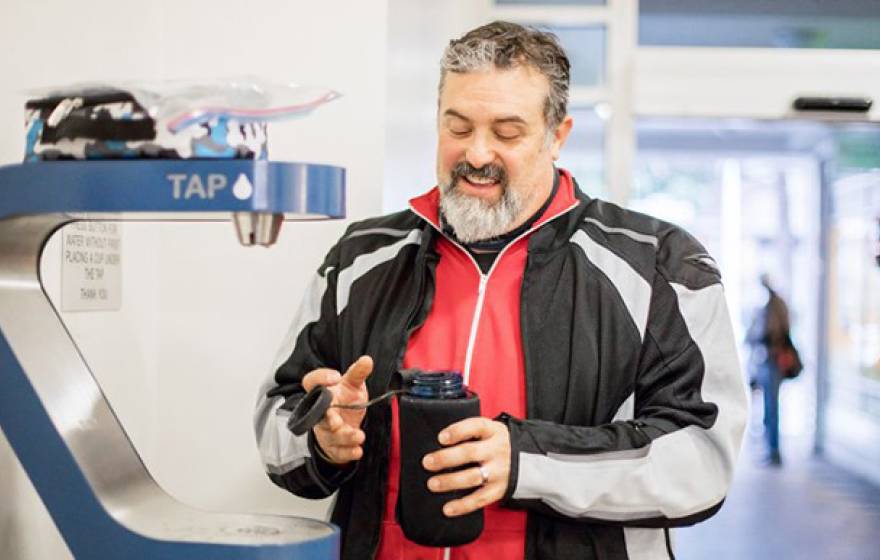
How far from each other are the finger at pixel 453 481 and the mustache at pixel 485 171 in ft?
1.75

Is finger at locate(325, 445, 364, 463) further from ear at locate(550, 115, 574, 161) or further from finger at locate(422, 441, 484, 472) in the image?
ear at locate(550, 115, 574, 161)

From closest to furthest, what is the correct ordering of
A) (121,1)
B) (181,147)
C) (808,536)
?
1. (181,147)
2. (121,1)
3. (808,536)

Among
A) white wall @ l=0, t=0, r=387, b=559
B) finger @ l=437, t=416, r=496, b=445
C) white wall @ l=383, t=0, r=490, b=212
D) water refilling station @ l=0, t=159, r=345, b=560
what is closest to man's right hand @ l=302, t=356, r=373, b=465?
finger @ l=437, t=416, r=496, b=445

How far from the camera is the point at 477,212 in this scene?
1690mm

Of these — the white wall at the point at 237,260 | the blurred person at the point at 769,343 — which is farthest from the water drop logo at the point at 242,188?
the blurred person at the point at 769,343

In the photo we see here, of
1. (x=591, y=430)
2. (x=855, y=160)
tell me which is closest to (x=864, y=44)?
(x=855, y=160)

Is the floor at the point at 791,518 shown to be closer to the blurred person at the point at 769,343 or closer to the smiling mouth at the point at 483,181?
the blurred person at the point at 769,343

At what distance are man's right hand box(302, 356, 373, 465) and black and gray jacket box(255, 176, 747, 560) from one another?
0.23 ft

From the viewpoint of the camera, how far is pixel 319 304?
181cm

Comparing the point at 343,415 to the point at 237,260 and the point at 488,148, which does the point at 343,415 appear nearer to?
the point at 488,148

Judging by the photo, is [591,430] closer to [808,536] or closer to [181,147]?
[181,147]

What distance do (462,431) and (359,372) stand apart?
6.6 inches

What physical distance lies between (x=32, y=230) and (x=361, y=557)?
0.74 m

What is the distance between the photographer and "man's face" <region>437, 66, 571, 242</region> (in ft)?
5.54
